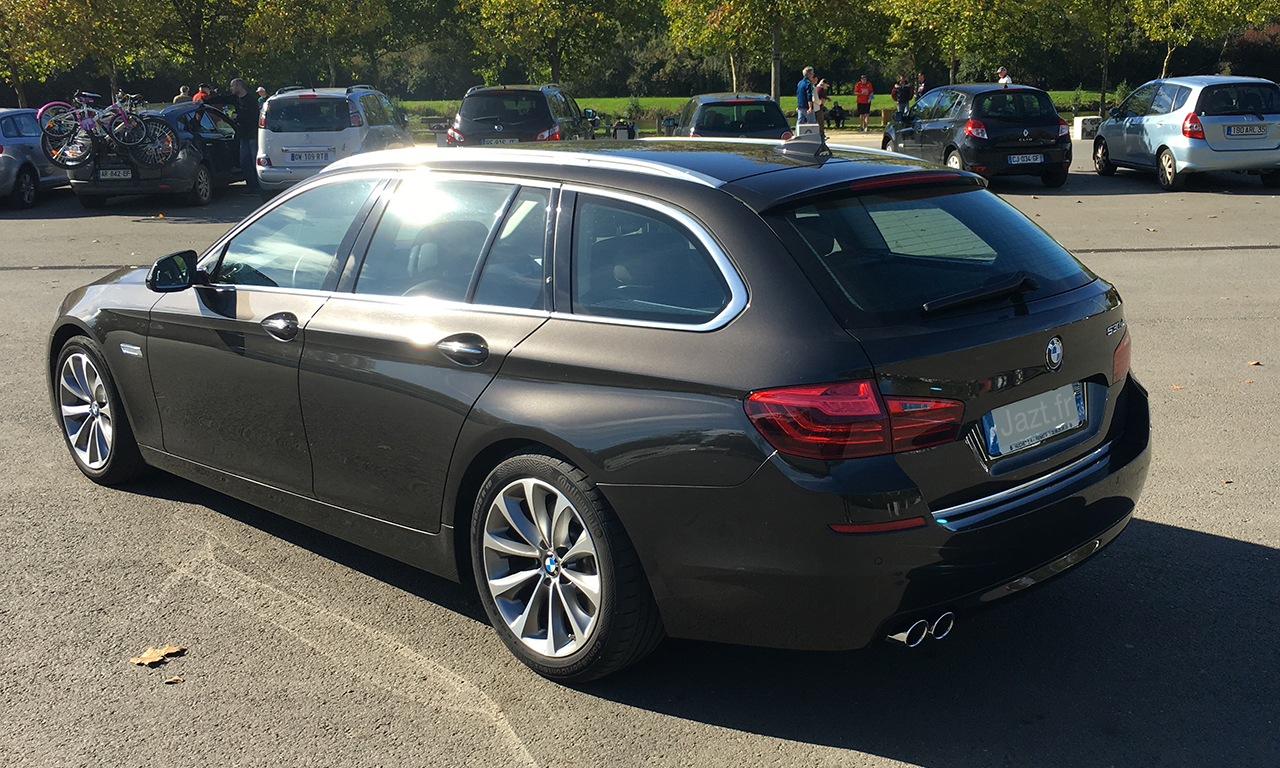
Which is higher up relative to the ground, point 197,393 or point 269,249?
point 269,249

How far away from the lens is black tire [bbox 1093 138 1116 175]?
795 inches

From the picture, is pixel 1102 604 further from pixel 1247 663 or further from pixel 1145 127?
pixel 1145 127

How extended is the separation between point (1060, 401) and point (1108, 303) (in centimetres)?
48

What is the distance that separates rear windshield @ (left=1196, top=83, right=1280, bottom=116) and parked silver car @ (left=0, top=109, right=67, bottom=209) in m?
18.5

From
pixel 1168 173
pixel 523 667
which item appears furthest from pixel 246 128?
pixel 523 667

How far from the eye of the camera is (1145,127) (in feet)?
60.5

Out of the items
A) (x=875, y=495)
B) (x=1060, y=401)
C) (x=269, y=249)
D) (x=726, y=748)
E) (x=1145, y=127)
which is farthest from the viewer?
(x=1145, y=127)

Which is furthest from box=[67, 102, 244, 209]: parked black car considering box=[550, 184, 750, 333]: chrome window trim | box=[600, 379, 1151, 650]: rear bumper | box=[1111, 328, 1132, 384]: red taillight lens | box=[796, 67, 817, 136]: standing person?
box=[1111, 328, 1132, 384]: red taillight lens

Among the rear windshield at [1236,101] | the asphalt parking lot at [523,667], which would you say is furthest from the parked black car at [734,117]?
the asphalt parking lot at [523,667]

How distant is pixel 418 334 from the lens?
3777 millimetres

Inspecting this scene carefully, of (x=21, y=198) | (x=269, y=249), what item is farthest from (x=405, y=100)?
(x=269, y=249)

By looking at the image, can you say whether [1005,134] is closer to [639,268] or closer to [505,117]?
[505,117]

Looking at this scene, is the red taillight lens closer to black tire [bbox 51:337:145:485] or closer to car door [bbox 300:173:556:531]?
car door [bbox 300:173:556:531]

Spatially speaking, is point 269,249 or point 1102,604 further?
point 269,249
